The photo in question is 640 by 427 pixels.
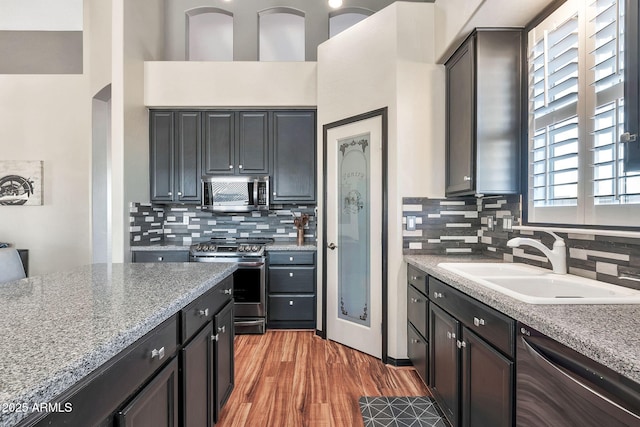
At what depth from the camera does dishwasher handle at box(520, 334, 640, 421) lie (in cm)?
73

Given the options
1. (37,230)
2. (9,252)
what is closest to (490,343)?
(9,252)

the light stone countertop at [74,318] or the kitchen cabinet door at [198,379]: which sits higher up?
the light stone countertop at [74,318]

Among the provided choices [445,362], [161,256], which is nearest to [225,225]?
[161,256]

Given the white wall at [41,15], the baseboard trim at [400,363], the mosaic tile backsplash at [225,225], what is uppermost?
the white wall at [41,15]

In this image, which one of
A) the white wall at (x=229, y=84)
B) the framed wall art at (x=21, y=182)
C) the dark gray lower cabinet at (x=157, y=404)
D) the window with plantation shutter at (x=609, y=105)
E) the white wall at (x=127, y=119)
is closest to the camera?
the dark gray lower cabinet at (x=157, y=404)

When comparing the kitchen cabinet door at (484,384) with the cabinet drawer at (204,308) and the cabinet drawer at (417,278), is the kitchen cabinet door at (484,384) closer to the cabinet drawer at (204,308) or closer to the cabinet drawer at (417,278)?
the cabinet drawer at (417,278)

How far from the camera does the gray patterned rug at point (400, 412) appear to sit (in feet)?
6.15

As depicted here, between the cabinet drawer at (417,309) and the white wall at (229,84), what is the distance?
2287 mm

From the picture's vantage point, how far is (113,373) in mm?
813

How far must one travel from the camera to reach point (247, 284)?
3252 mm

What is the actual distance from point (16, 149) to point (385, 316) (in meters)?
5.26

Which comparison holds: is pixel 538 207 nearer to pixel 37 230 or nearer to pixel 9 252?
pixel 9 252

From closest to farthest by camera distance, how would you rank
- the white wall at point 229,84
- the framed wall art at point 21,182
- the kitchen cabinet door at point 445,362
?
the kitchen cabinet door at point 445,362 < the white wall at point 229,84 < the framed wall art at point 21,182

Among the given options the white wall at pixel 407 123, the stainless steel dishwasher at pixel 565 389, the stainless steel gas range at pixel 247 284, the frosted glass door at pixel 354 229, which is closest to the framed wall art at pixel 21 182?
the stainless steel gas range at pixel 247 284
